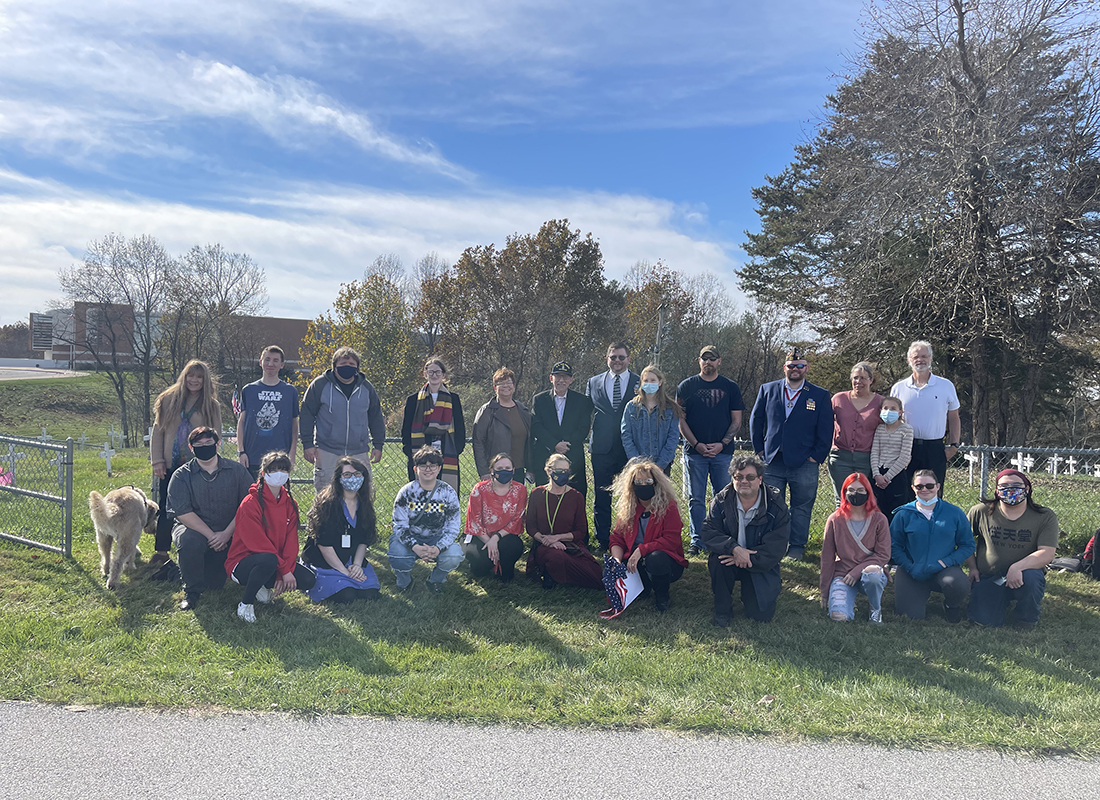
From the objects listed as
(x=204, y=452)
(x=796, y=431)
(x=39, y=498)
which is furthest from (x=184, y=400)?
(x=796, y=431)

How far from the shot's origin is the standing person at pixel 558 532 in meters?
5.81

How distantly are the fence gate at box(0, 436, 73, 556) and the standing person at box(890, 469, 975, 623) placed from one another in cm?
728

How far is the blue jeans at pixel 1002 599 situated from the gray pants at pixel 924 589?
0.11 m

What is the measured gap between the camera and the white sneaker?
518 cm

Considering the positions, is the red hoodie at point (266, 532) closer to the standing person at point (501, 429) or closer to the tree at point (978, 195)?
the standing person at point (501, 429)

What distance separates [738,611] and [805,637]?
633 millimetres

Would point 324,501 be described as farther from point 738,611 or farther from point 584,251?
point 584,251

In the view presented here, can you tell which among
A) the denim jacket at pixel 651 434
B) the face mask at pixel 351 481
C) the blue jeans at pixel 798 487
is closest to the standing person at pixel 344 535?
the face mask at pixel 351 481

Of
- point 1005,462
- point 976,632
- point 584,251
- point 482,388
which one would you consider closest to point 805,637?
point 976,632

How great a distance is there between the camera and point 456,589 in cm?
598

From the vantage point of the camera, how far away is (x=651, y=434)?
639cm

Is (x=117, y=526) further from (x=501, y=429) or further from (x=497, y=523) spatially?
(x=501, y=429)

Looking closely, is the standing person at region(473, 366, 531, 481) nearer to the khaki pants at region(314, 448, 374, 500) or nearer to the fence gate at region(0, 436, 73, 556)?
the khaki pants at region(314, 448, 374, 500)

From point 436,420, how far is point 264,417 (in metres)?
1.55
